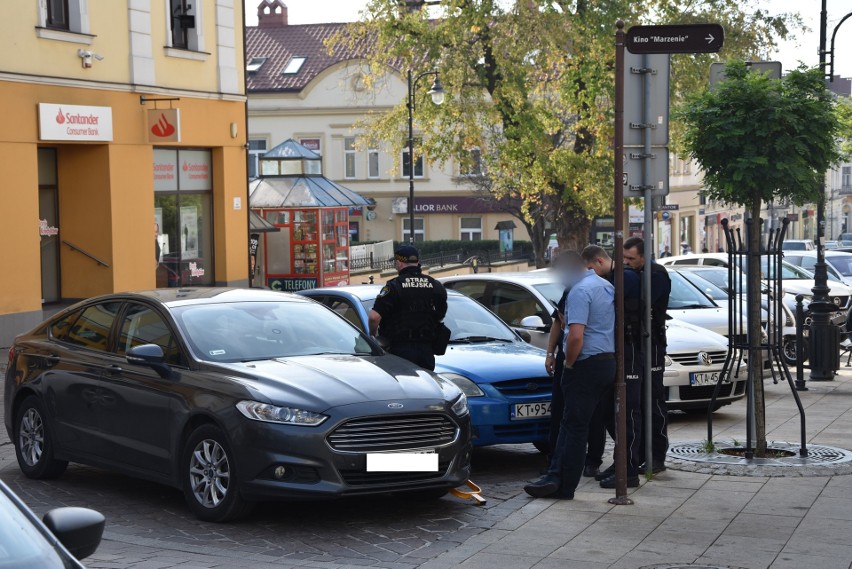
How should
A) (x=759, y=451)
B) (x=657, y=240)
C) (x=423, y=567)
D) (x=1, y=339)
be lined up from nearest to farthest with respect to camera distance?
(x=423, y=567), (x=759, y=451), (x=1, y=339), (x=657, y=240)

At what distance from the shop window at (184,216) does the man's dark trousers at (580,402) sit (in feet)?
59.3

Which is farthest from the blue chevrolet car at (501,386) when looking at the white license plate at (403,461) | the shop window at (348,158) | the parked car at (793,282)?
the shop window at (348,158)

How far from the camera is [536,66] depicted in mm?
31406

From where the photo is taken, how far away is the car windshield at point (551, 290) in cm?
1370

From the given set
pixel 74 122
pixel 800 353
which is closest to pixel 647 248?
pixel 800 353

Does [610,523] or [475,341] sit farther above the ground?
[475,341]

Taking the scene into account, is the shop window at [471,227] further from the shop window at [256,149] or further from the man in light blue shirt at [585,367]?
the man in light blue shirt at [585,367]

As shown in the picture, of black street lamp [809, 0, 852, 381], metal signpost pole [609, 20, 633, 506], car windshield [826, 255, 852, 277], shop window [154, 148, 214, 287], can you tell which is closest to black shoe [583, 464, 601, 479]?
metal signpost pole [609, 20, 633, 506]

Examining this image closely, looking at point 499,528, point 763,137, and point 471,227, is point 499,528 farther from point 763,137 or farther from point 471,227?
point 471,227

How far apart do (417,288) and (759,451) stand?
310 centimetres

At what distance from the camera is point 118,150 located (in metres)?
24.2

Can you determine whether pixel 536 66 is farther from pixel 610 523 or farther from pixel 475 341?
pixel 610 523

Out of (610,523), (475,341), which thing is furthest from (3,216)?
(610,523)

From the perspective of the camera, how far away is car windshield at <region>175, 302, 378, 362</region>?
912 cm
